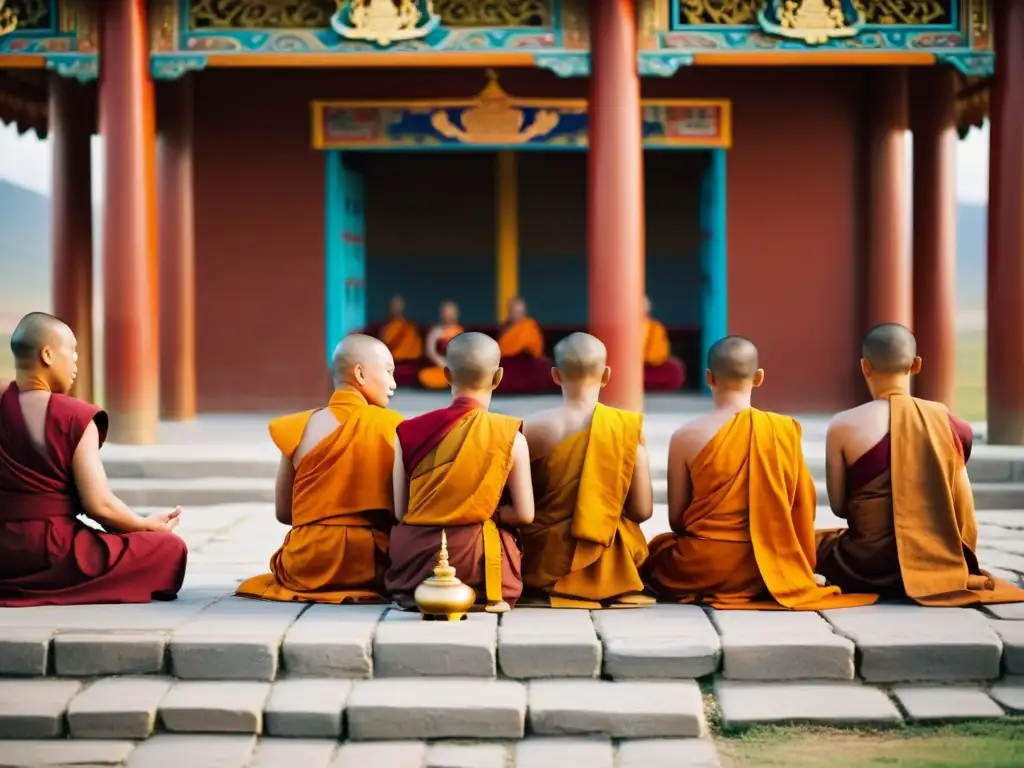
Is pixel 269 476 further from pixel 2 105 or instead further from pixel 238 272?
pixel 2 105

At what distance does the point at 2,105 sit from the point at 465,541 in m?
10.3

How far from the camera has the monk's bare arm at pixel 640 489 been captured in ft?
17.9

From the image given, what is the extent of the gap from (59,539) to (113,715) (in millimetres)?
1111

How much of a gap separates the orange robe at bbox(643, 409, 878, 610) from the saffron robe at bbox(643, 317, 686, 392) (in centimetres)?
959

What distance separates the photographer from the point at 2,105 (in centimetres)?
1384

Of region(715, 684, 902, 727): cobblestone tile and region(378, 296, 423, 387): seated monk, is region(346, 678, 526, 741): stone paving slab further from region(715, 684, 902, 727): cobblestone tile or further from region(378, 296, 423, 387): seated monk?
region(378, 296, 423, 387): seated monk

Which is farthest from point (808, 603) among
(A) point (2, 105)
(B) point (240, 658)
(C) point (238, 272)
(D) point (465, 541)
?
(A) point (2, 105)

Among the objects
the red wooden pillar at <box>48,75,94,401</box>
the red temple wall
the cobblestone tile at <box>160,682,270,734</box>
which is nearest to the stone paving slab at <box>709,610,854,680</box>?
the cobblestone tile at <box>160,682,270,734</box>

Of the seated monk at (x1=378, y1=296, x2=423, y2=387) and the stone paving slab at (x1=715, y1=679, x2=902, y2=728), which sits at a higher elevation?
the seated monk at (x1=378, y1=296, x2=423, y2=387)

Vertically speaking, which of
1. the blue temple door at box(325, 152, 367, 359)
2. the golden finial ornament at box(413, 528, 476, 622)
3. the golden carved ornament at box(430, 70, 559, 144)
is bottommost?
the golden finial ornament at box(413, 528, 476, 622)

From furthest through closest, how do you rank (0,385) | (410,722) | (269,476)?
(269,476), (0,385), (410,722)

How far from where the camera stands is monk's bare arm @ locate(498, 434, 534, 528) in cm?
530

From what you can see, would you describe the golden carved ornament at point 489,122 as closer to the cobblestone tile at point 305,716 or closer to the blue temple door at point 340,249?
the blue temple door at point 340,249

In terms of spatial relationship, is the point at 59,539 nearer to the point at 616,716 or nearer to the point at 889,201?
the point at 616,716
